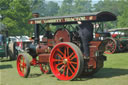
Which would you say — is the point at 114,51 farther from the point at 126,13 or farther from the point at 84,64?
the point at 126,13

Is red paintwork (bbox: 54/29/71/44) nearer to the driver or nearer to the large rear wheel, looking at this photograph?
the driver

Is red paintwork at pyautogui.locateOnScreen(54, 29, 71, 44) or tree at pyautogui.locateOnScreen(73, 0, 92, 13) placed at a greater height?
tree at pyautogui.locateOnScreen(73, 0, 92, 13)

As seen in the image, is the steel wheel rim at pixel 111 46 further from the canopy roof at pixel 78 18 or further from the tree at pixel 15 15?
the tree at pixel 15 15

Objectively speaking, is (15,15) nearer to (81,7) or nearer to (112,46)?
(112,46)

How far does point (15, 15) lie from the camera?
123ft

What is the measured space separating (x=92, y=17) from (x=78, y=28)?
1160 millimetres

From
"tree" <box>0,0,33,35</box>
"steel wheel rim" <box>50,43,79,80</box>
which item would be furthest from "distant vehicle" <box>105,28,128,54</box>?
"tree" <box>0,0,33,35</box>

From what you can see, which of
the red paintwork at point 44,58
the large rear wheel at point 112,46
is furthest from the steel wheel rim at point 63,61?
the large rear wheel at point 112,46

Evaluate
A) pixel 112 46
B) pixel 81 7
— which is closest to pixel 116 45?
pixel 112 46

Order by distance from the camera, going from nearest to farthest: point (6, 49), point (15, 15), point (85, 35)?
point (85, 35) < point (6, 49) < point (15, 15)

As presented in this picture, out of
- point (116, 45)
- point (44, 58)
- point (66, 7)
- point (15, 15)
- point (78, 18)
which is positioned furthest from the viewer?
point (66, 7)

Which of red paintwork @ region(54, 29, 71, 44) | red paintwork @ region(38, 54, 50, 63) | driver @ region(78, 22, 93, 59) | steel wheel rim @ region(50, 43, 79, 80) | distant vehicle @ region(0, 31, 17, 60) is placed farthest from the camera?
distant vehicle @ region(0, 31, 17, 60)

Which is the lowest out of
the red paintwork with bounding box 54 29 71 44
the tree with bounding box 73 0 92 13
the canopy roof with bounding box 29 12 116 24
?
the red paintwork with bounding box 54 29 71 44

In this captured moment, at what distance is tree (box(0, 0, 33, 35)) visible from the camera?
3669 centimetres
